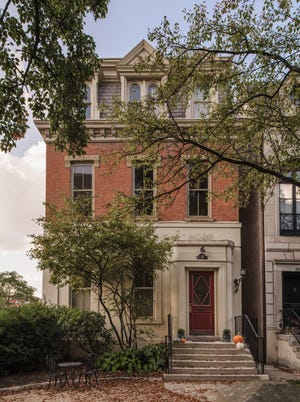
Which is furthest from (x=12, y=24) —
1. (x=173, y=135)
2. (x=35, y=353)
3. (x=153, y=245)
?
(x=35, y=353)

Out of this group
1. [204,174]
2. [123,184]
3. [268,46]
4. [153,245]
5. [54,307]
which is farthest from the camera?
[123,184]

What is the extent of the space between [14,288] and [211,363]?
81.5 feet

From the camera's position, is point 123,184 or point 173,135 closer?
point 173,135

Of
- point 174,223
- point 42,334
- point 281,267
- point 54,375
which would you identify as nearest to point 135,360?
point 54,375

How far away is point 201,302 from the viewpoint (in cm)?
1623

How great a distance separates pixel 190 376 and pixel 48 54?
908cm

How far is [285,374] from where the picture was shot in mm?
14000

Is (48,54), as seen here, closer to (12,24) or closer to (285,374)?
(12,24)

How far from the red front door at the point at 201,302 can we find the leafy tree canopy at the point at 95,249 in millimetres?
2043

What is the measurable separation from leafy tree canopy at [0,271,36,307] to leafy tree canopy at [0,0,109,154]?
27.0 meters

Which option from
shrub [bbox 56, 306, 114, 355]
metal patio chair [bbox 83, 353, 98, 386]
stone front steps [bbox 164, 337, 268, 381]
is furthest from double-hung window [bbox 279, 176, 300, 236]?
metal patio chair [bbox 83, 353, 98, 386]

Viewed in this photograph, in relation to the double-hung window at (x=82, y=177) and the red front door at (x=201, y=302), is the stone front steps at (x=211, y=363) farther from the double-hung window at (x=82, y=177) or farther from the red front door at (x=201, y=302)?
the double-hung window at (x=82, y=177)

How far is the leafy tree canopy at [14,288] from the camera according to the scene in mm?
33844

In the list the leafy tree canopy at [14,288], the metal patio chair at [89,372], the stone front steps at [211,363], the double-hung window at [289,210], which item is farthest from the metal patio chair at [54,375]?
the leafy tree canopy at [14,288]
